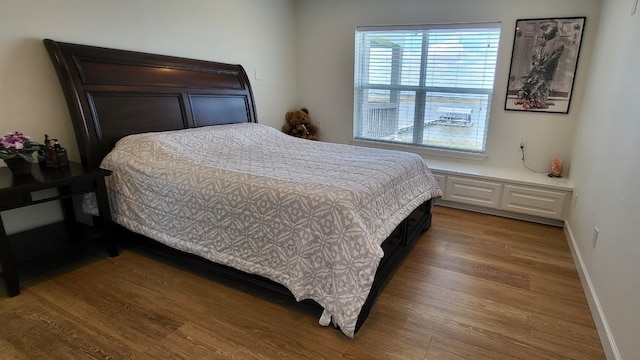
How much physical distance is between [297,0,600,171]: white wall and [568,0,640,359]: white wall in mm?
335

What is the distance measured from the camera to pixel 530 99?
3.33m

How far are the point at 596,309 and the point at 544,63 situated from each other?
233 centimetres

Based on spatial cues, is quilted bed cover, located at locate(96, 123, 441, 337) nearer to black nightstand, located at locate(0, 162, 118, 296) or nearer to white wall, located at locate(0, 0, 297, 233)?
black nightstand, located at locate(0, 162, 118, 296)

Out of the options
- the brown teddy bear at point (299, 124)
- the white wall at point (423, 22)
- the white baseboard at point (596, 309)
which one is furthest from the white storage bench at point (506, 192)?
the brown teddy bear at point (299, 124)

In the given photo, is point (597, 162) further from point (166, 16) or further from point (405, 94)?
point (166, 16)

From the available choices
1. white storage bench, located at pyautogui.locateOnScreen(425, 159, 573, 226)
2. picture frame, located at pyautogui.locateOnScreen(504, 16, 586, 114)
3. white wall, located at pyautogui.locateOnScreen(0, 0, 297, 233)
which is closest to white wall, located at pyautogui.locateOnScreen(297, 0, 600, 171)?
picture frame, located at pyautogui.locateOnScreen(504, 16, 586, 114)

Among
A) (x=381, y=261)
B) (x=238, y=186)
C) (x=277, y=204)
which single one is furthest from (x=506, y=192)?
(x=238, y=186)

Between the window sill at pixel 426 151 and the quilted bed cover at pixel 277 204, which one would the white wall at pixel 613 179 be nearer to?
the window sill at pixel 426 151

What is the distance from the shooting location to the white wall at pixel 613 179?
60.4 inches

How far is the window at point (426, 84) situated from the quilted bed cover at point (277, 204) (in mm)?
1312

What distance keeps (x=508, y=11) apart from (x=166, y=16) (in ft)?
10.6

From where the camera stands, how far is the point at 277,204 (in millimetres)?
1857

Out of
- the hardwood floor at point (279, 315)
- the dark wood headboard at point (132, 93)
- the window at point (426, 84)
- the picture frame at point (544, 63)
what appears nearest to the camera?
the hardwood floor at point (279, 315)

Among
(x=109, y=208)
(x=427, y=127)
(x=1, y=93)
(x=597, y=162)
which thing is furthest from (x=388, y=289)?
(x=1, y=93)
